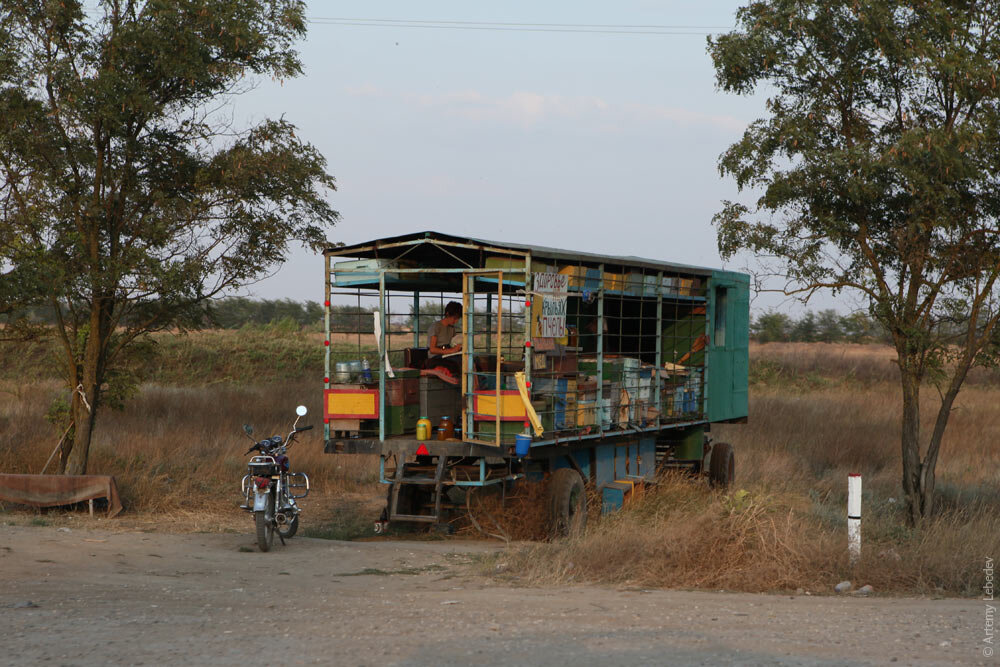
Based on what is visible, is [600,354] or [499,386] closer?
[499,386]

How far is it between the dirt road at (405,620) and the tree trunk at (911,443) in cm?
705

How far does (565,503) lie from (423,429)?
1.65 metres

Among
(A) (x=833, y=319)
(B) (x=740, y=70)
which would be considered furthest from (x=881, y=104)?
(A) (x=833, y=319)

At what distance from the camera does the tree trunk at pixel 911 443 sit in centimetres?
1461

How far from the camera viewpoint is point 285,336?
38.7 metres

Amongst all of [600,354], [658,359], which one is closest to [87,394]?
[600,354]

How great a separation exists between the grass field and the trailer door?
4.18 feet

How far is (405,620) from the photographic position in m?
6.86

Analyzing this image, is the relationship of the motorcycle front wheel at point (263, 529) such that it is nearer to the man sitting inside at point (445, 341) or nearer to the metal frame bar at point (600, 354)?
the man sitting inside at point (445, 341)

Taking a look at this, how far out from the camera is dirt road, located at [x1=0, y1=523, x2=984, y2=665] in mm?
5906

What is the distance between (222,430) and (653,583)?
12025 millimetres

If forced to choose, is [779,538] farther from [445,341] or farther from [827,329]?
[827,329]

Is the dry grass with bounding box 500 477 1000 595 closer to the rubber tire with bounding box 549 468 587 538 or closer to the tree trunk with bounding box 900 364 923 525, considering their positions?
the rubber tire with bounding box 549 468 587 538

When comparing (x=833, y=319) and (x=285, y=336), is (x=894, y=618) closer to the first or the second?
(x=285, y=336)
